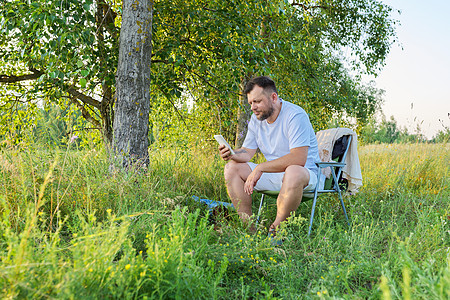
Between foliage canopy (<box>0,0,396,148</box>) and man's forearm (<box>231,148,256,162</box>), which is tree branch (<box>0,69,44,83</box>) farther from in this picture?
man's forearm (<box>231,148,256,162</box>)

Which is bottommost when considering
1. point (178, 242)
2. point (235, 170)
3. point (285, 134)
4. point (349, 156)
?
point (178, 242)

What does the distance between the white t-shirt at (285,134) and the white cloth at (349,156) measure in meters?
0.25

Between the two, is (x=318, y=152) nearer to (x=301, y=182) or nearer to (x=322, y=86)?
(x=301, y=182)

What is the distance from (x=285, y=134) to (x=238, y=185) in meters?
0.67

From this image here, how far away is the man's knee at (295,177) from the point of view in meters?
3.04

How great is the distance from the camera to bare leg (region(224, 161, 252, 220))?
340 centimetres

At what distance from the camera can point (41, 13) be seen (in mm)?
3277

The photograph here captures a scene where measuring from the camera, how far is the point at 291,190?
3045 millimetres

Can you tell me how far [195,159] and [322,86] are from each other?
399 centimetres

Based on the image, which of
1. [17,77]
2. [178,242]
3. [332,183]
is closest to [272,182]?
[332,183]

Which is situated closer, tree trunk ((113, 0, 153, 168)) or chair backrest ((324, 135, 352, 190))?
chair backrest ((324, 135, 352, 190))

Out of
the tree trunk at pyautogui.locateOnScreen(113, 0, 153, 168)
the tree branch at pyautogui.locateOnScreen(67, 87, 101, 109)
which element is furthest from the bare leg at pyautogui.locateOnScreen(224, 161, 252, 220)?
the tree branch at pyautogui.locateOnScreen(67, 87, 101, 109)

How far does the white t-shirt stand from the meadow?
72 cm

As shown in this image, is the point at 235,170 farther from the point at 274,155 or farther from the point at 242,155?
the point at 274,155
